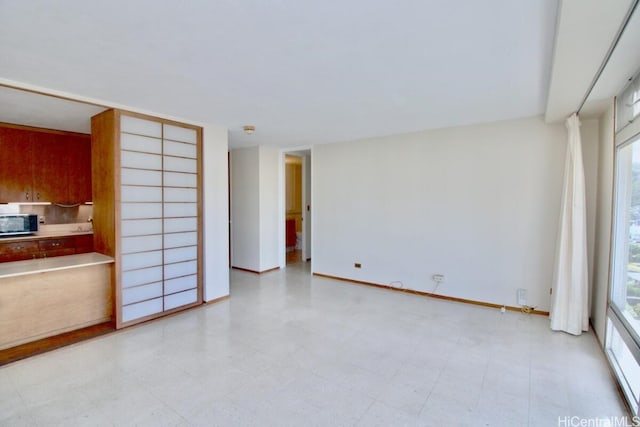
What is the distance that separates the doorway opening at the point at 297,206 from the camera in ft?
21.7

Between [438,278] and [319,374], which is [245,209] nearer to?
[438,278]

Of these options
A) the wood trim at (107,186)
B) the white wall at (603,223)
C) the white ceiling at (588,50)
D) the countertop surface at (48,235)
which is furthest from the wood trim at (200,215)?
the white wall at (603,223)

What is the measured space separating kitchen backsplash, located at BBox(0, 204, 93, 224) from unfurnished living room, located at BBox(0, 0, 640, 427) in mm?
27

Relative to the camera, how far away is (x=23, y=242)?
13.5 feet

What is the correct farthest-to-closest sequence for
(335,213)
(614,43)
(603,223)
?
(335,213) → (603,223) → (614,43)

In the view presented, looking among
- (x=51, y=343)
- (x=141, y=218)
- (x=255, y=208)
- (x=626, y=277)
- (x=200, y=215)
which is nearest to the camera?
(x=626, y=277)

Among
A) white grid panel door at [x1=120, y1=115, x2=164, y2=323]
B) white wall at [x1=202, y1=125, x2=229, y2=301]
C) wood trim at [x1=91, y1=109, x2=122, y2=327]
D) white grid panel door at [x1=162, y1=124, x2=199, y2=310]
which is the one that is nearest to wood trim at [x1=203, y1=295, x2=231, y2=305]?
white wall at [x1=202, y1=125, x2=229, y2=301]

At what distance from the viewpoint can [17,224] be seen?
4.12 meters

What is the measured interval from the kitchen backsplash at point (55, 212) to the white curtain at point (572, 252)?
657 cm

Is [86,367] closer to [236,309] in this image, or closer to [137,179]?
[236,309]

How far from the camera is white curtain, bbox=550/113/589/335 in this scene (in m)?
3.00

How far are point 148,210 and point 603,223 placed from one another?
4.80 meters

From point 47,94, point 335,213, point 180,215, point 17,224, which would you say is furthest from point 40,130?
point 335,213

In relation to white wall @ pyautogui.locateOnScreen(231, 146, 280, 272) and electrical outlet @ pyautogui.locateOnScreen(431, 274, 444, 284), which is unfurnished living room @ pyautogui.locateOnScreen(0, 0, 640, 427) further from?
white wall @ pyautogui.locateOnScreen(231, 146, 280, 272)
